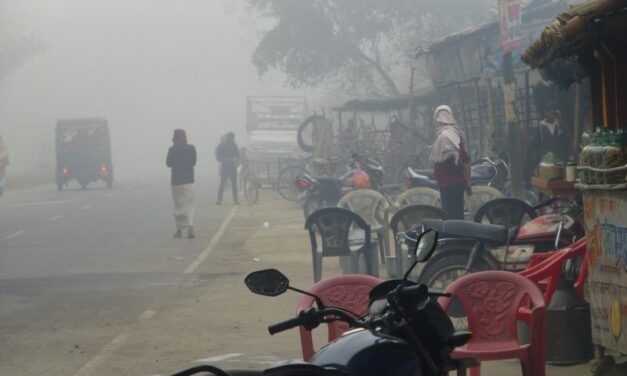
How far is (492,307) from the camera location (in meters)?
6.31

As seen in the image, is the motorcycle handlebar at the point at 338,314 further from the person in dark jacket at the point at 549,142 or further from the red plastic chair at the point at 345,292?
the person in dark jacket at the point at 549,142

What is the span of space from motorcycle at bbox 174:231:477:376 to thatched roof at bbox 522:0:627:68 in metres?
4.06

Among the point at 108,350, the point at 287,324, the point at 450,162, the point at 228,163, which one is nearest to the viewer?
the point at 287,324

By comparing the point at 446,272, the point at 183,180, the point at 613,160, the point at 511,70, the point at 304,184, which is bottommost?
the point at 446,272

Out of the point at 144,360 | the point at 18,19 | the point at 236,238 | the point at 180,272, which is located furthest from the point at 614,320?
the point at 18,19

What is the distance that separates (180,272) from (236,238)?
215 inches

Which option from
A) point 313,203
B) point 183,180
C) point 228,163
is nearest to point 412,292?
point 183,180

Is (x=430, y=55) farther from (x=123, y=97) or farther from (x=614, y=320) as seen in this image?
(x=123, y=97)

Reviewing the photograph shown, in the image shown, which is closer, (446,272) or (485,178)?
(446,272)

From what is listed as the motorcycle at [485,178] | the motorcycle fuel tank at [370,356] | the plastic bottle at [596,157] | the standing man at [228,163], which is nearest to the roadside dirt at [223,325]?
the plastic bottle at [596,157]

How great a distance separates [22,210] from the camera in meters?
30.5

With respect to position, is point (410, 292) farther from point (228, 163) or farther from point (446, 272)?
point (228, 163)

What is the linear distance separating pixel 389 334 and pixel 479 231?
534cm

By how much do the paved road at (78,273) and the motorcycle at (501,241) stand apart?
2962mm
